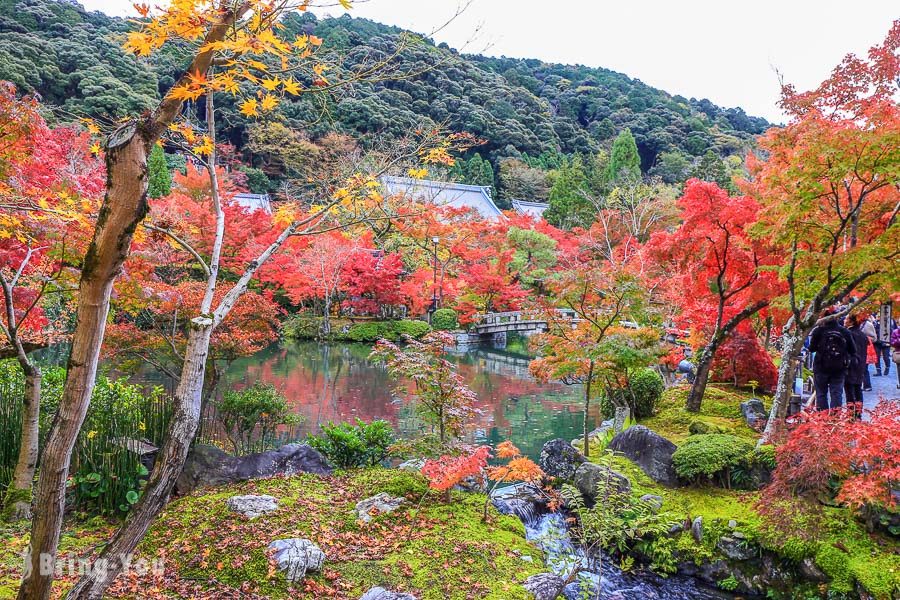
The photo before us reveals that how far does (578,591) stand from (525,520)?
1.25 metres

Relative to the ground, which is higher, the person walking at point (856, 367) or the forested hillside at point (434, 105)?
the forested hillside at point (434, 105)

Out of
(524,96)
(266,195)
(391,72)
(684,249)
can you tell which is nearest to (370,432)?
(391,72)

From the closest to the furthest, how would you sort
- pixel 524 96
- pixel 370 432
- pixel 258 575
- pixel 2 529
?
1. pixel 258 575
2. pixel 2 529
3. pixel 370 432
4. pixel 524 96

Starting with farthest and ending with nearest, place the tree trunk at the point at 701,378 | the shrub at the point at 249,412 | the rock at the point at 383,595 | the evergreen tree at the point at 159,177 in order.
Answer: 1. the evergreen tree at the point at 159,177
2. the tree trunk at the point at 701,378
3. the shrub at the point at 249,412
4. the rock at the point at 383,595

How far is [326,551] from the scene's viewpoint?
3809mm

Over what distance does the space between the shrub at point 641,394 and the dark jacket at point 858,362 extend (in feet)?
8.40

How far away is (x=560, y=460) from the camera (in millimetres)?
6488

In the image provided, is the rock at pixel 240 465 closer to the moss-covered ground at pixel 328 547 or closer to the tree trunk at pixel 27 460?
the moss-covered ground at pixel 328 547

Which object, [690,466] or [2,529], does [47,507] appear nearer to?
[2,529]

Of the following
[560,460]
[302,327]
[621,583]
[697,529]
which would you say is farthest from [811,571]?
[302,327]

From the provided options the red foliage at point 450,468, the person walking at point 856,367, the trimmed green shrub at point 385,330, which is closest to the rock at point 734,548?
the person walking at point 856,367

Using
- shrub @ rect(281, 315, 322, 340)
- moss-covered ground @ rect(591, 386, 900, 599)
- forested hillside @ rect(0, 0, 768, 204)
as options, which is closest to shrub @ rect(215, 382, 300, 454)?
moss-covered ground @ rect(591, 386, 900, 599)

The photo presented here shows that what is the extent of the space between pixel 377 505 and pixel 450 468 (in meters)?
0.72

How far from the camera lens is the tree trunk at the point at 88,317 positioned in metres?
1.85
